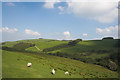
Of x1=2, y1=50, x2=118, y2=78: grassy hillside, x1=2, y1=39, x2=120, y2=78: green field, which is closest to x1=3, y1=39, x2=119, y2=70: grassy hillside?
x1=2, y1=39, x2=120, y2=78: green field

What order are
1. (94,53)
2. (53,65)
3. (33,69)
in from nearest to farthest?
(33,69) < (53,65) < (94,53)

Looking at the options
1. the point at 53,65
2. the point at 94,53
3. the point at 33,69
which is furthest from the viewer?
the point at 94,53

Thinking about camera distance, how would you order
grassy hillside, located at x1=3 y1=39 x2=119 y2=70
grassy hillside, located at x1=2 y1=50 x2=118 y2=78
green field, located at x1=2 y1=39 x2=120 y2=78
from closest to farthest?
grassy hillside, located at x1=2 y1=50 x2=118 y2=78
green field, located at x1=2 y1=39 x2=120 y2=78
grassy hillside, located at x1=3 y1=39 x2=119 y2=70

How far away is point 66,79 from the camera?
83.8 feet

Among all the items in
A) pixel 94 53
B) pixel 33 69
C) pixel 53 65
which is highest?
pixel 33 69

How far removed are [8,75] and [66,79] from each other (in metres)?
13.5

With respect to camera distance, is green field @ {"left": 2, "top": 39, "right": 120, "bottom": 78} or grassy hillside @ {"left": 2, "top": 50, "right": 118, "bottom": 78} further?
green field @ {"left": 2, "top": 39, "right": 120, "bottom": 78}

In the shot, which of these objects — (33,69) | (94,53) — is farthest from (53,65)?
(94,53)

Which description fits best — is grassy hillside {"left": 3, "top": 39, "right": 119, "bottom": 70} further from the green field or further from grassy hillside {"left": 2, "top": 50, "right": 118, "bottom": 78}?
grassy hillside {"left": 2, "top": 50, "right": 118, "bottom": 78}

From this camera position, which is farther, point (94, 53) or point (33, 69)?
point (94, 53)

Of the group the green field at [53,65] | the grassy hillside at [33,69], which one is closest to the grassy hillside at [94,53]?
the green field at [53,65]

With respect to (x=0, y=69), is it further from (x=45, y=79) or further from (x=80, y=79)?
(x=80, y=79)

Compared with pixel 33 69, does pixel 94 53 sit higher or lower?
lower

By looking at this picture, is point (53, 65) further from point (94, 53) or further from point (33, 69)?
point (94, 53)
